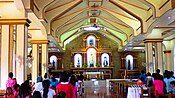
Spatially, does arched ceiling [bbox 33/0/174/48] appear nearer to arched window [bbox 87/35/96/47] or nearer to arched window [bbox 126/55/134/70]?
arched window [bbox 87/35/96/47]

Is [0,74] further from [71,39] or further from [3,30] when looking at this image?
[71,39]

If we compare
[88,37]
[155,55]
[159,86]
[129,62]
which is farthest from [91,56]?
[159,86]

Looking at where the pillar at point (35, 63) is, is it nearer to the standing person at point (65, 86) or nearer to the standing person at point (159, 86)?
the standing person at point (159, 86)

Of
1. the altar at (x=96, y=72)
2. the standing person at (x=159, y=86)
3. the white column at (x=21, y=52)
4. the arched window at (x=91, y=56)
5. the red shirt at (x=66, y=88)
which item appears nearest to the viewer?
the red shirt at (x=66, y=88)

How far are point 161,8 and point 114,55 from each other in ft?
53.1

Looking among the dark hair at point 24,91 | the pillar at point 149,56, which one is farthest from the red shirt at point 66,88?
the pillar at point 149,56

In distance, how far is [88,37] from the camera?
27953 millimetres

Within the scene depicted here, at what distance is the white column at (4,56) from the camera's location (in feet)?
34.3

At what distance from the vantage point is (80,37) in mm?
28109

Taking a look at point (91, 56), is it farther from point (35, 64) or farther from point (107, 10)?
point (35, 64)

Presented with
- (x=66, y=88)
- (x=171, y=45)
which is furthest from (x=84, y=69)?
(x=66, y=88)

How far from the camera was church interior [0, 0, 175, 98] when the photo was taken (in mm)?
10508

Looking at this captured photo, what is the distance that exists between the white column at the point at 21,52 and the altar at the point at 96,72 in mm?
15767

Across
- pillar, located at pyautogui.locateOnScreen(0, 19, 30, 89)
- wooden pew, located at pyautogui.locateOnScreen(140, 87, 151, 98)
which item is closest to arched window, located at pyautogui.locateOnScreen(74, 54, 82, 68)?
pillar, located at pyautogui.locateOnScreen(0, 19, 30, 89)
